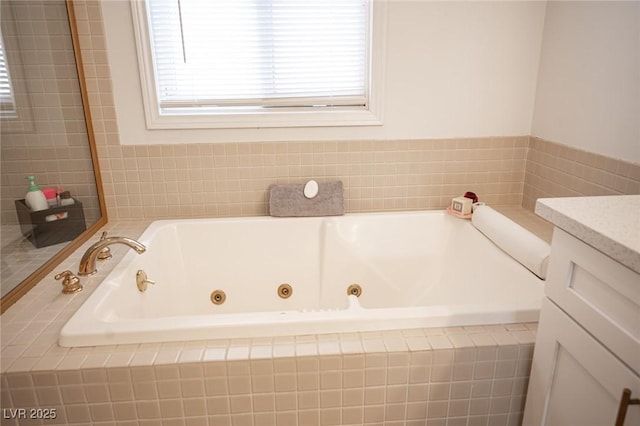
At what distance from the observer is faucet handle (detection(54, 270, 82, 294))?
151 centimetres

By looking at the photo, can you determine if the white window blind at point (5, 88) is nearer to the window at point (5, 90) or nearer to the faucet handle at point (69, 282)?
the window at point (5, 90)

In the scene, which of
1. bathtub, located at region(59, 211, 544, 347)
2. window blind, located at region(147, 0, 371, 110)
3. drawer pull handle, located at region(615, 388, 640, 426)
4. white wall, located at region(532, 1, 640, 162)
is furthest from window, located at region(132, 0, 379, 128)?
drawer pull handle, located at region(615, 388, 640, 426)

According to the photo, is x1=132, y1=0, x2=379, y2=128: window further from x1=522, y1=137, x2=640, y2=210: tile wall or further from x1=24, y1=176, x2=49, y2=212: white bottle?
x1=522, y1=137, x2=640, y2=210: tile wall

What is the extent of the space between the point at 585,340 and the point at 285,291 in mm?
1418

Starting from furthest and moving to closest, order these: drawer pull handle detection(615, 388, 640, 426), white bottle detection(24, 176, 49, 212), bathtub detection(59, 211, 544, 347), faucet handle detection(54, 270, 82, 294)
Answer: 1. bathtub detection(59, 211, 544, 347)
2. white bottle detection(24, 176, 49, 212)
3. faucet handle detection(54, 270, 82, 294)
4. drawer pull handle detection(615, 388, 640, 426)

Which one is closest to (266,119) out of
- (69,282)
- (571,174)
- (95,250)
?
(95,250)

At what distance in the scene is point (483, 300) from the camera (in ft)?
5.64

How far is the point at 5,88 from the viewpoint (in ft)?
5.43

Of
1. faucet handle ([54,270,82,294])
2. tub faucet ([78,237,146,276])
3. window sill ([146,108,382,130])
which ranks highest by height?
window sill ([146,108,382,130])

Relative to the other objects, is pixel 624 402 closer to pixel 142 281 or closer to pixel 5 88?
pixel 142 281

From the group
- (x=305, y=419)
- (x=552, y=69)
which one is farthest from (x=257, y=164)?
(x=552, y=69)

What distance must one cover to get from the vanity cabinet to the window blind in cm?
144

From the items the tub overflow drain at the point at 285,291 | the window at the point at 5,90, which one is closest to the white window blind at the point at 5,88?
the window at the point at 5,90

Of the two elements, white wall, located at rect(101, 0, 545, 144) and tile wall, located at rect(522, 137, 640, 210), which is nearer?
tile wall, located at rect(522, 137, 640, 210)
